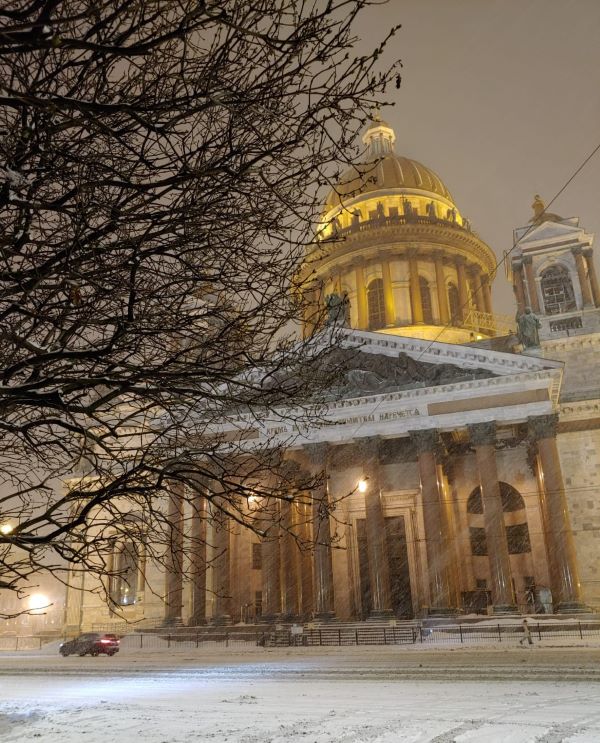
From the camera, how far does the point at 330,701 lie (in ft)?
33.1

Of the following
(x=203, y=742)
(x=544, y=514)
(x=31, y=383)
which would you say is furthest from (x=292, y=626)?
(x=31, y=383)

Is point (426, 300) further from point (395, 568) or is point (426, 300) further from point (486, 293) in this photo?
point (395, 568)

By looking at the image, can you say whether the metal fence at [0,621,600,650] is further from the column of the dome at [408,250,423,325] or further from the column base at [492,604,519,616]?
the column of the dome at [408,250,423,325]

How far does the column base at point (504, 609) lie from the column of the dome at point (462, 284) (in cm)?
2480

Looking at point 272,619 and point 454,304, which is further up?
point 454,304

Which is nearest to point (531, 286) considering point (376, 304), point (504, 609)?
point (376, 304)

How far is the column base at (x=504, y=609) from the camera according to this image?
82.9 feet

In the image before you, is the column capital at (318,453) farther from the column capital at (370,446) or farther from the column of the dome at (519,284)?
the column of the dome at (519,284)

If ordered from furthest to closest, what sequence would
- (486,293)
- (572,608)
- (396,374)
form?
(486,293)
(396,374)
(572,608)

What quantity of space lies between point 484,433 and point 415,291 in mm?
19802

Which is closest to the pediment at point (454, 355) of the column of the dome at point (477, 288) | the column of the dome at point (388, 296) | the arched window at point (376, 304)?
the column of the dome at point (388, 296)

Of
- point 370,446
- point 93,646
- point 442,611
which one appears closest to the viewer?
point 442,611

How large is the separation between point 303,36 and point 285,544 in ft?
96.5

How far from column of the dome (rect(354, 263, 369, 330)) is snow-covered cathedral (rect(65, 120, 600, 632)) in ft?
34.2
